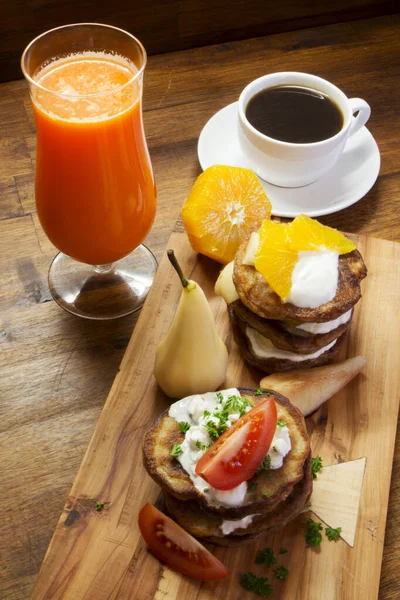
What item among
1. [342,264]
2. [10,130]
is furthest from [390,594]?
[10,130]

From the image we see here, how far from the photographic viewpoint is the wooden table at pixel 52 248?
1.65 meters

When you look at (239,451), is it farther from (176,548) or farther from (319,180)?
(319,180)

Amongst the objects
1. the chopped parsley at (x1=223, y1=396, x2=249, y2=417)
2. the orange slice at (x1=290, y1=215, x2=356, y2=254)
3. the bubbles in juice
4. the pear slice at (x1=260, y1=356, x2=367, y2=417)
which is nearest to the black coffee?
the orange slice at (x1=290, y1=215, x2=356, y2=254)

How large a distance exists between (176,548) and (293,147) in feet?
3.84

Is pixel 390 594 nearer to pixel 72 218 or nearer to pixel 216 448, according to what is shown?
pixel 216 448

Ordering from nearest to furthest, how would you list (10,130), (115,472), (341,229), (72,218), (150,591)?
1. (150,591)
2. (115,472)
3. (72,218)
4. (341,229)
5. (10,130)

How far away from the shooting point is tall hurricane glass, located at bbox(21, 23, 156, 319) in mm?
1607

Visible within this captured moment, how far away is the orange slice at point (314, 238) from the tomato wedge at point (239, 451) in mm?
433

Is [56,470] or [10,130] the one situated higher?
[10,130]

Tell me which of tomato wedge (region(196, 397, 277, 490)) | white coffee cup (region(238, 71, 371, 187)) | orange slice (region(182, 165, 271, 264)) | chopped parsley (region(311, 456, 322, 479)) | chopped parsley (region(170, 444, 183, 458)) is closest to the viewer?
tomato wedge (region(196, 397, 277, 490))

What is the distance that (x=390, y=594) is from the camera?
154 centimetres

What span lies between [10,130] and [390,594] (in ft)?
6.02

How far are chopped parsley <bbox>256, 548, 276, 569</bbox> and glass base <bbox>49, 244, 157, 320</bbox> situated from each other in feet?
2.55

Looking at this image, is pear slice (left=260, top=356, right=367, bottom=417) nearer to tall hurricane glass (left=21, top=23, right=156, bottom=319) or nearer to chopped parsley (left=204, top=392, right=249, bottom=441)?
chopped parsley (left=204, top=392, right=249, bottom=441)
